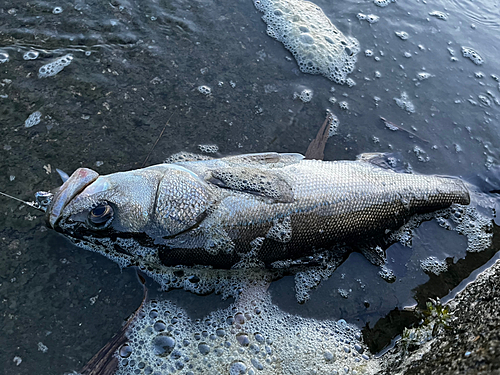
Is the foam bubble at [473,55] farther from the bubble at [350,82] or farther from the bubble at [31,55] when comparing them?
the bubble at [31,55]

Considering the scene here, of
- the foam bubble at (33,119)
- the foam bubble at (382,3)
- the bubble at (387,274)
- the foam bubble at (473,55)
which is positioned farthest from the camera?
the foam bubble at (382,3)

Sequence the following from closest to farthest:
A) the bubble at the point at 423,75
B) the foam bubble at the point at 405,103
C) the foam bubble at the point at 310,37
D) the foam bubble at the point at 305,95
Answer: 1. the foam bubble at the point at 305,95
2. the foam bubble at the point at 405,103
3. the foam bubble at the point at 310,37
4. the bubble at the point at 423,75

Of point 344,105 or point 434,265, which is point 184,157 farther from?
point 434,265

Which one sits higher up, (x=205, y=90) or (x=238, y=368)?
(x=205, y=90)

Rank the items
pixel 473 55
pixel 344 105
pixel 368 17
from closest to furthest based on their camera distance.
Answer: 1. pixel 344 105
2. pixel 473 55
3. pixel 368 17

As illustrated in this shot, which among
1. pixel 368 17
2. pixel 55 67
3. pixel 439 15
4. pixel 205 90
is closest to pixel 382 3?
pixel 368 17

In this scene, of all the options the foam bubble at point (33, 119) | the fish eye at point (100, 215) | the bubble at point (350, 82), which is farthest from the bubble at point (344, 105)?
the foam bubble at point (33, 119)

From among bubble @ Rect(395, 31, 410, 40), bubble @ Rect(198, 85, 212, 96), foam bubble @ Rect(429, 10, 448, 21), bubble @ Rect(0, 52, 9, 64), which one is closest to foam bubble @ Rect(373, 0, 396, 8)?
bubble @ Rect(395, 31, 410, 40)

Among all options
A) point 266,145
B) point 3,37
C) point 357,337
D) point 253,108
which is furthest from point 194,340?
point 3,37
